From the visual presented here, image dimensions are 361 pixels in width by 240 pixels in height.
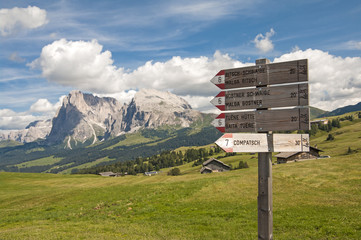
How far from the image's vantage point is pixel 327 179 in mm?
35562

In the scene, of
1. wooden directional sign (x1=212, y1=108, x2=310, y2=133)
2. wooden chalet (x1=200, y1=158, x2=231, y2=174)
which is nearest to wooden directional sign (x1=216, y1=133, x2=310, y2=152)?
wooden directional sign (x1=212, y1=108, x2=310, y2=133)

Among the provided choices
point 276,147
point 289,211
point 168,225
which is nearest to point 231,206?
point 289,211

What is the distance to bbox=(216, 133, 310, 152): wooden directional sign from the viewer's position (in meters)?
8.19

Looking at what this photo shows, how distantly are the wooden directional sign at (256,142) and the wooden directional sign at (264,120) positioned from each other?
14.1 inches

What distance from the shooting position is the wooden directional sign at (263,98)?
8273 millimetres

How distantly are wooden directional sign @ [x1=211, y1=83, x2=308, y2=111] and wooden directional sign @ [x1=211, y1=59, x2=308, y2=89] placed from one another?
231 mm

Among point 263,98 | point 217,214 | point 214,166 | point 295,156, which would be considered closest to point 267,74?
point 263,98

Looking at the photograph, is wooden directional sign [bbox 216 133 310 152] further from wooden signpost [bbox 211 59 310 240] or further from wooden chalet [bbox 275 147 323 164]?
wooden chalet [bbox 275 147 323 164]

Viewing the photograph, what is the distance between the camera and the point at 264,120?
27.9 ft

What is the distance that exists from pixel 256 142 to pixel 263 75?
8.01 feet

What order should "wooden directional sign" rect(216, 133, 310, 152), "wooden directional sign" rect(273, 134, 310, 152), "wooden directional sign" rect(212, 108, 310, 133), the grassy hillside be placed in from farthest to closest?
the grassy hillside → "wooden directional sign" rect(273, 134, 310, 152) → "wooden directional sign" rect(216, 133, 310, 152) → "wooden directional sign" rect(212, 108, 310, 133)

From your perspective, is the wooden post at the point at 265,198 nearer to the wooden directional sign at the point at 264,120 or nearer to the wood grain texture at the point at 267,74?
the wooden directional sign at the point at 264,120

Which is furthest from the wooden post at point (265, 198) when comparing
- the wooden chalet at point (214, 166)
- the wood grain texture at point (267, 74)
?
the wooden chalet at point (214, 166)

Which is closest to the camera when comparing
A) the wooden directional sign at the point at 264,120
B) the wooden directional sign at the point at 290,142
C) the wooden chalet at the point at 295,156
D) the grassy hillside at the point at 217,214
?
the wooden directional sign at the point at 264,120
